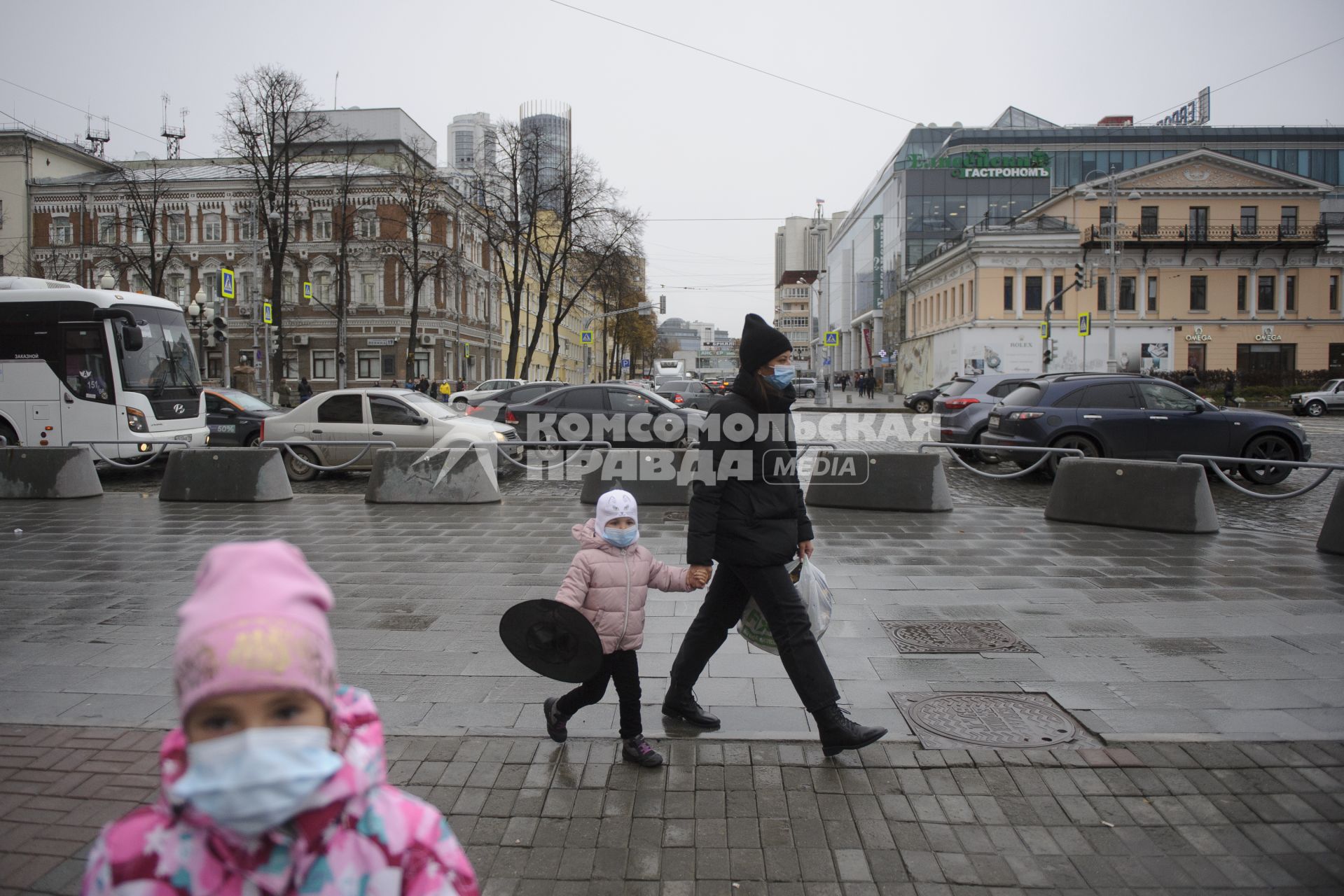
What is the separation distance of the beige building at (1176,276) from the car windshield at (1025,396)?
129 ft

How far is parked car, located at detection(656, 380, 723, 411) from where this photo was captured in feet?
92.4

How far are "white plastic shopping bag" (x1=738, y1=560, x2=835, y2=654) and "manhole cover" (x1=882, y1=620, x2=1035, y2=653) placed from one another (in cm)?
157

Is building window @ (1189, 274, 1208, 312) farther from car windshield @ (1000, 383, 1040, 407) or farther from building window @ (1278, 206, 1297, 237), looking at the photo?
car windshield @ (1000, 383, 1040, 407)

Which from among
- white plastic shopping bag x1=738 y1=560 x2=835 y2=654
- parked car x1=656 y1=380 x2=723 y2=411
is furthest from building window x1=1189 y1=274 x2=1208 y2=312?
white plastic shopping bag x1=738 y1=560 x2=835 y2=654

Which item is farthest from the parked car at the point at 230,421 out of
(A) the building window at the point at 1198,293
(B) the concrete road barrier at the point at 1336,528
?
(A) the building window at the point at 1198,293

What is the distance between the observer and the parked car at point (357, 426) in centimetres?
1499

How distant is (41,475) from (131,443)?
2.27 metres

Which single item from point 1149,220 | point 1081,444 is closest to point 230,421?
point 1081,444

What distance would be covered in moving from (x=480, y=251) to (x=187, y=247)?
19.4 meters

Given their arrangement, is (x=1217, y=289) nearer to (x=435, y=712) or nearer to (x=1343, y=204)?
(x=1343, y=204)

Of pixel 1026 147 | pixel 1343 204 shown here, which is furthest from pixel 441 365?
pixel 1343 204

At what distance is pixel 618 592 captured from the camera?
153 inches

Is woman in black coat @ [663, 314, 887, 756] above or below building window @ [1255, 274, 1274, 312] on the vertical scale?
below

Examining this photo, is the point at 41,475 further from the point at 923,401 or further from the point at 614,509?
the point at 923,401
